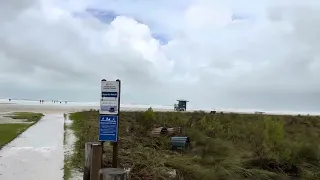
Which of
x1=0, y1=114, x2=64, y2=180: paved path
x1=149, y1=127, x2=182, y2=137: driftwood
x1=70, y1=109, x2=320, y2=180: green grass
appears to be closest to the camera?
x1=70, y1=109, x2=320, y2=180: green grass

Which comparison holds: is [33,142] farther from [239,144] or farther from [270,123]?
[270,123]

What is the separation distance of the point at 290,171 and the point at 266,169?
83 cm

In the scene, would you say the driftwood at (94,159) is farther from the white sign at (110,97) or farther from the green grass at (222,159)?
the green grass at (222,159)

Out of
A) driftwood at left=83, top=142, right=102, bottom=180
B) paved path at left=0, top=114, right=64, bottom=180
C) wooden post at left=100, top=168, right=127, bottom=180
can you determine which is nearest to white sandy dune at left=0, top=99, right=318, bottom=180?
paved path at left=0, top=114, right=64, bottom=180

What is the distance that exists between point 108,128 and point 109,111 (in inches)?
11.9

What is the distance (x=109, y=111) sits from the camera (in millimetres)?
7492

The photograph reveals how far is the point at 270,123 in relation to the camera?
14.7 metres

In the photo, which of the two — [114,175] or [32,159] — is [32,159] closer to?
[32,159]

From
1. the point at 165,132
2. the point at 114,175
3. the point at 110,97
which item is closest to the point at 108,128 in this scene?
the point at 110,97

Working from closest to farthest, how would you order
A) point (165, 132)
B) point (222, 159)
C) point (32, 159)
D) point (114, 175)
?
point (114, 175)
point (222, 159)
point (32, 159)
point (165, 132)

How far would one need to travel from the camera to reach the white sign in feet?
24.6

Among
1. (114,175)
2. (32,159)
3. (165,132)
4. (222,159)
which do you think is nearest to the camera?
(114,175)

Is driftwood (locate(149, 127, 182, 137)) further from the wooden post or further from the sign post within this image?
the wooden post

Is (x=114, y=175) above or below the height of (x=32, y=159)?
above
